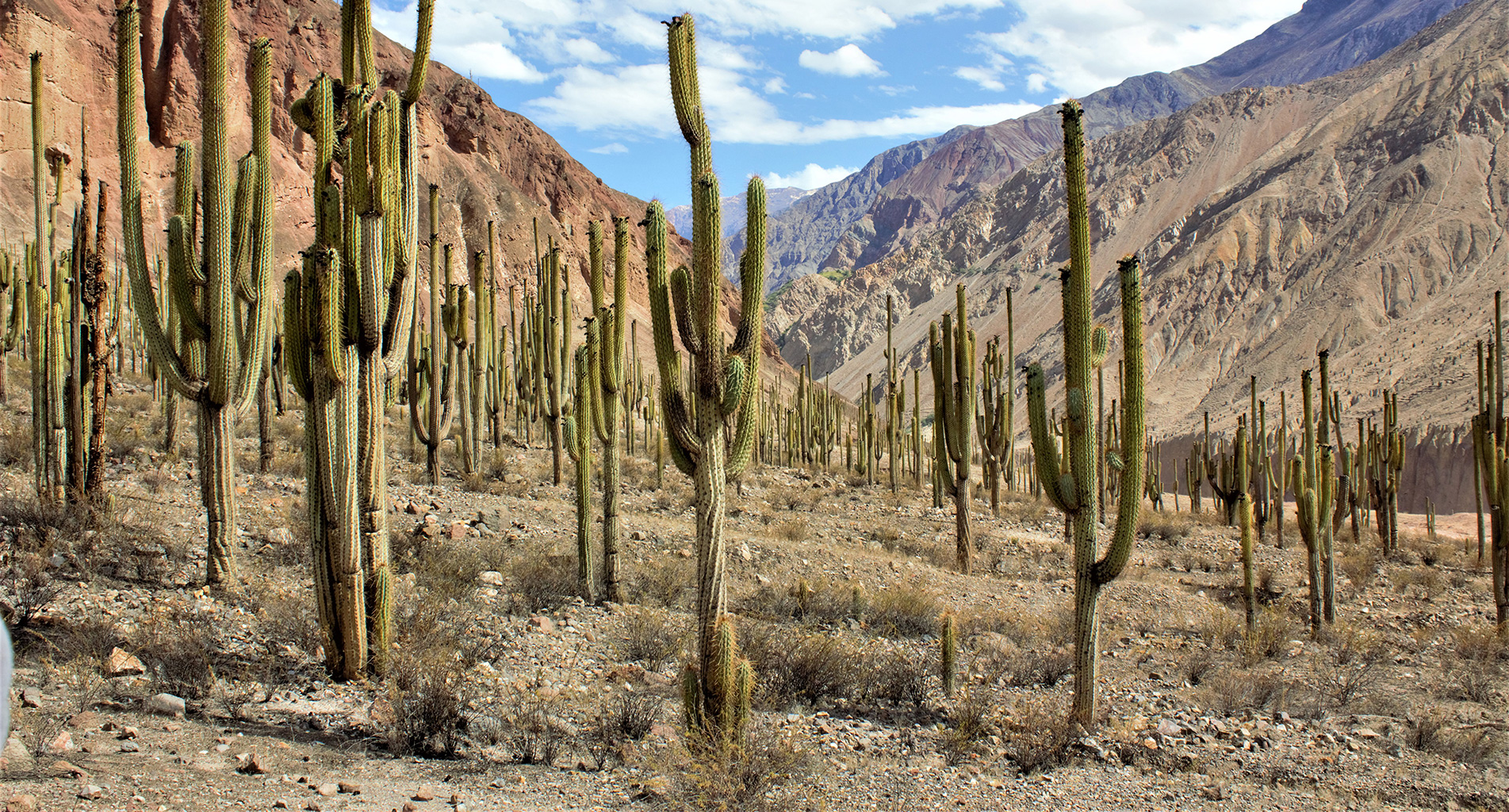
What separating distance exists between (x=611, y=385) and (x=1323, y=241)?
6687 centimetres

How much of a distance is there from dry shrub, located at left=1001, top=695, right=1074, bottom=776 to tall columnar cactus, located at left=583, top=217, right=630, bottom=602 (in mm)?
4122

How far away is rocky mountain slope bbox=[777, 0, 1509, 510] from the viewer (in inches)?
1949

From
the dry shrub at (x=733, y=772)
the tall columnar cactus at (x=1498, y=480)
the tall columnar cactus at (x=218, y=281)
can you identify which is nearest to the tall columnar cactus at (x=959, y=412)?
the tall columnar cactus at (x=1498, y=480)

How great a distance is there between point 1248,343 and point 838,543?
185 ft

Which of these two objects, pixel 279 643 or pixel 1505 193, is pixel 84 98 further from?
pixel 1505 193

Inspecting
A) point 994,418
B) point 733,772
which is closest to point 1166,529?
point 994,418

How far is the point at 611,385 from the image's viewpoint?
9.36 metres

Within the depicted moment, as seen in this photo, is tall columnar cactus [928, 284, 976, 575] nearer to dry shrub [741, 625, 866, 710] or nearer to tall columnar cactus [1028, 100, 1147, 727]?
tall columnar cactus [1028, 100, 1147, 727]

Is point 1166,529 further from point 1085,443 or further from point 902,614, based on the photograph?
point 1085,443

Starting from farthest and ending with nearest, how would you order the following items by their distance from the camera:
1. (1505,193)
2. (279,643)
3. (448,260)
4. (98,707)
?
(1505,193) → (448,260) → (279,643) → (98,707)

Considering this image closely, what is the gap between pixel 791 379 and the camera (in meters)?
70.1

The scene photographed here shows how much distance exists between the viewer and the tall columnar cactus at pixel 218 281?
667cm

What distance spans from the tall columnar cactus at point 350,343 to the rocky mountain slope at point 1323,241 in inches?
1729

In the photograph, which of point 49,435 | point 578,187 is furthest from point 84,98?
point 49,435
